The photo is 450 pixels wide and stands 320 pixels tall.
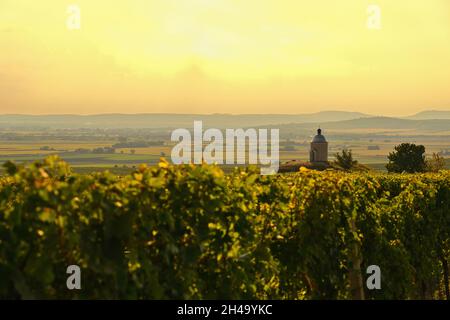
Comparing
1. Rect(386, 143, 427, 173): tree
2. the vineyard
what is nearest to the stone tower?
Rect(386, 143, 427, 173): tree

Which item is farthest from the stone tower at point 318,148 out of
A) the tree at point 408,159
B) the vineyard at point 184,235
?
the vineyard at point 184,235

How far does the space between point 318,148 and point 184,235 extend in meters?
78.9

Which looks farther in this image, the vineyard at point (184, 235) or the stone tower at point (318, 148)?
the stone tower at point (318, 148)

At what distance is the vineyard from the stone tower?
74.4m

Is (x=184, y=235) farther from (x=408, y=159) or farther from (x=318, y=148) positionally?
(x=318, y=148)

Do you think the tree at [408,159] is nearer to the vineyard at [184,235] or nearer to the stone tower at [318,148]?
the stone tower at [318,148]

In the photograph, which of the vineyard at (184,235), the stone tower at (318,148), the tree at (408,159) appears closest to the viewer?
the vineyard at (184,235)

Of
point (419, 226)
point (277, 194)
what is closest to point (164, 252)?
point (277, 194)

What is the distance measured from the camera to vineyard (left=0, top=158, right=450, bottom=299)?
577cm

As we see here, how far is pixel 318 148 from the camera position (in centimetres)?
8481

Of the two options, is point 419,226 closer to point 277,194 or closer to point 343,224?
point 343,224

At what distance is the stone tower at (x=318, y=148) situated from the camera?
3337 inches

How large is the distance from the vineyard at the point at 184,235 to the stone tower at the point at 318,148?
7442 centimetres
